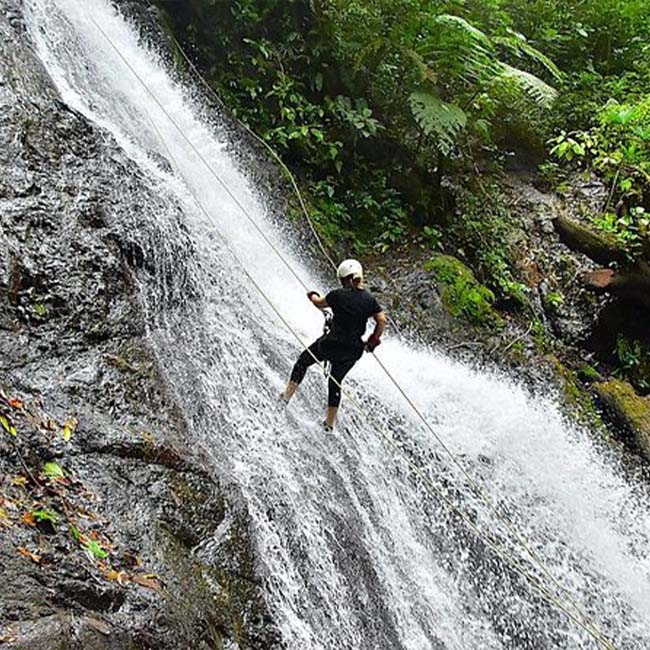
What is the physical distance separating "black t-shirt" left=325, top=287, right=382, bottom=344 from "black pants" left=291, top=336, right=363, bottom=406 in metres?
0.16

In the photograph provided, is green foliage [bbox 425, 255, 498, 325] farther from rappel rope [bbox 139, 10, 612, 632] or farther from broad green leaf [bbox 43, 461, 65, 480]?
broad green leaf [bbox 43, 461, 65, 480]

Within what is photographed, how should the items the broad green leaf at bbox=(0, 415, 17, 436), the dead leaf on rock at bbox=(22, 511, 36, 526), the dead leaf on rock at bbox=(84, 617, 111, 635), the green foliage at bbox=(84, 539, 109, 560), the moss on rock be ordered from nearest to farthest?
the dead leaf on rock at bbox=(84, 617, 111, 635) < the dead leaf on rock at bbox=(22, 511, 36, 526) < the green foliage at bbox=(84, 539, 109, 560) < the broad green leaf at bbox=(0, 415, 17, 436) < the moss on rock

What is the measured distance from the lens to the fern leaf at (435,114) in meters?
8.41

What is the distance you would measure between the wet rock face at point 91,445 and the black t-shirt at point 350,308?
1420 millimetres

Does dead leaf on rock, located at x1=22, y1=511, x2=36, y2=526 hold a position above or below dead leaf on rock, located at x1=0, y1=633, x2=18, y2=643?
below

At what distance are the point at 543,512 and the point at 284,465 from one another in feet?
9.70

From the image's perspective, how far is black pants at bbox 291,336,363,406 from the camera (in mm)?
5523

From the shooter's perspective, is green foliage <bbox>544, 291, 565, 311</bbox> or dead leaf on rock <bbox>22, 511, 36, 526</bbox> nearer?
dead leaf on rock <bbox>22, 511, 36, 526</bbox>

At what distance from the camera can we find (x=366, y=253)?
908cm

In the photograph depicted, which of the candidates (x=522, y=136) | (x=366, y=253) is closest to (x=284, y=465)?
(x=366, y=253)

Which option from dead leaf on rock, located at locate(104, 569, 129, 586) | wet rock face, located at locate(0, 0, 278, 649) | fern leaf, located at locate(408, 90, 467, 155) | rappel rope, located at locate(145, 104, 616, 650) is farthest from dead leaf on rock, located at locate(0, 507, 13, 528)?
fern leaf, located at locate(408, 90, 467, 155)

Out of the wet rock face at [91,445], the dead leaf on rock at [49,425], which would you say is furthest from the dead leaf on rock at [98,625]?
the dead leaf on rock at [49,425]

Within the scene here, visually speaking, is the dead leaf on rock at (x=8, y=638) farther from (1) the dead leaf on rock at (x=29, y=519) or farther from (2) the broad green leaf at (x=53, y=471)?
(2) the broad green leaf at (x=53, y=471)

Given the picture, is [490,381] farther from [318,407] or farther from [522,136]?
[522,136]
